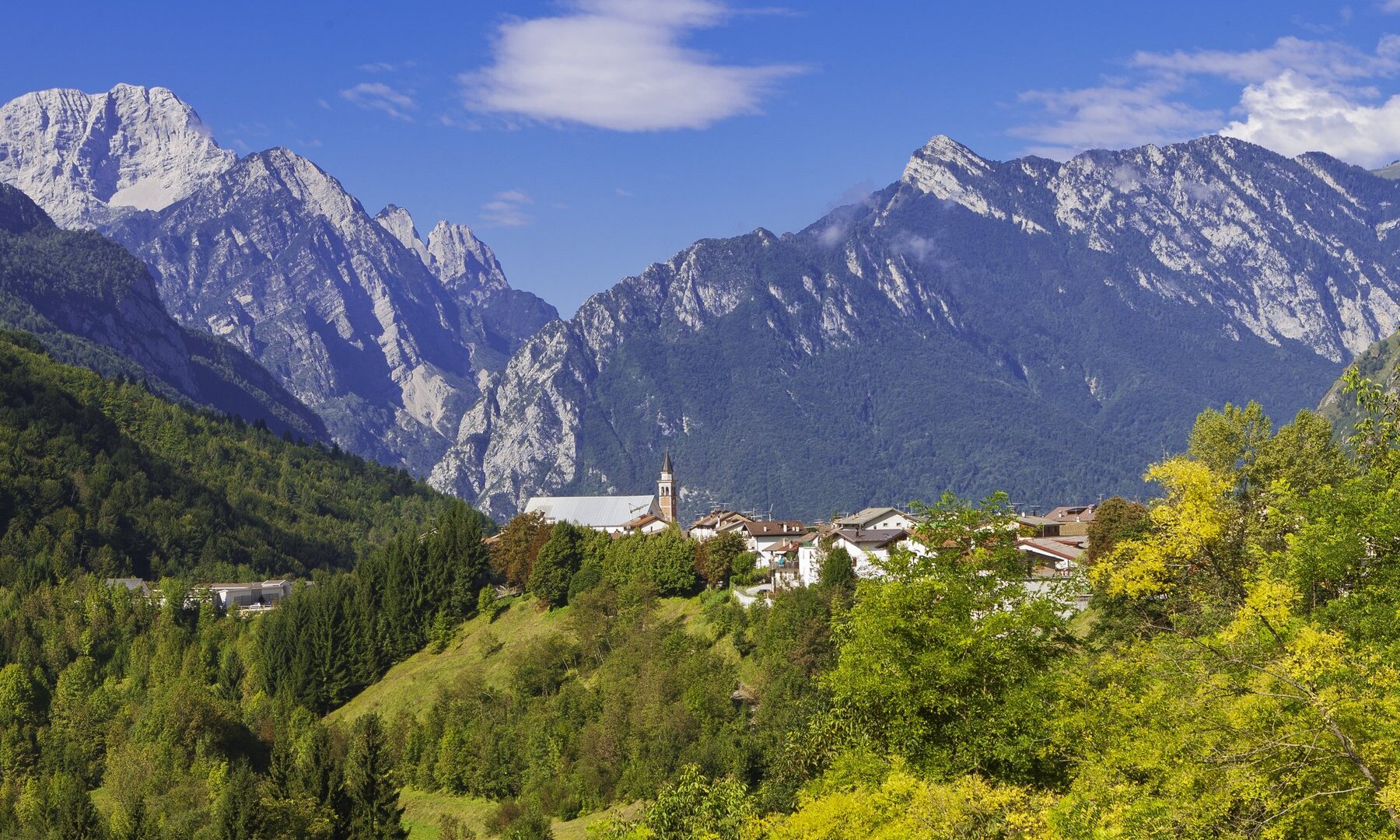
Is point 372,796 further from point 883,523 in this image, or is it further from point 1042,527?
point 883,523

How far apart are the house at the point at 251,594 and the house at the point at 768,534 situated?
6309 centimetres

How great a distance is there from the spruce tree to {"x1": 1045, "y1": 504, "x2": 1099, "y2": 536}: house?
5216 centimetres

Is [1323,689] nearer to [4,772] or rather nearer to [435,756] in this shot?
[435,756]

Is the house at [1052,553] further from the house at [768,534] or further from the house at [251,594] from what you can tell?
the house at [251,594]

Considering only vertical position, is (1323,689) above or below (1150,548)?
below

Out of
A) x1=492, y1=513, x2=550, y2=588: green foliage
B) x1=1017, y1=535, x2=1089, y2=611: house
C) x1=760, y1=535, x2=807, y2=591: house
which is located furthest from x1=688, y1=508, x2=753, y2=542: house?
x1=1017, y1=535, x2=1089, y2=611: house

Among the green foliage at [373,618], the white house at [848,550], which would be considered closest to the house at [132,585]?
the green foliage at [373,618]

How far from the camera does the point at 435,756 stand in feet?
345

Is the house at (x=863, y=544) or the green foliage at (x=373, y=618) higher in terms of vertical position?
the house at (x=863, y=544)

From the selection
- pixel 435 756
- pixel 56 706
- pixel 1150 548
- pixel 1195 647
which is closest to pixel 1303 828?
pixel 1195 647

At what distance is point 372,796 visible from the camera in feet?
279

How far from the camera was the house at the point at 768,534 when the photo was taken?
141 metres

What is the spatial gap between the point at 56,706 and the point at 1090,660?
12110 centimetres

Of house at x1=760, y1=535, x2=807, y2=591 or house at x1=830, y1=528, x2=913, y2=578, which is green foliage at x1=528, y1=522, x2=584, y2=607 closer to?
house at x1=760, y1=535, x2=807, y2=591
